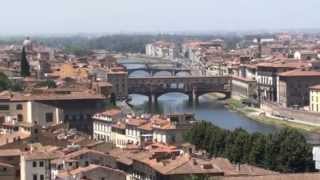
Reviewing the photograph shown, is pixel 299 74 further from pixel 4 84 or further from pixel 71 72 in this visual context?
pixel 4 84

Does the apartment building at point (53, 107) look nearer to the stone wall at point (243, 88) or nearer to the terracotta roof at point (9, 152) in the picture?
the terracotta roof at point (9, 152)

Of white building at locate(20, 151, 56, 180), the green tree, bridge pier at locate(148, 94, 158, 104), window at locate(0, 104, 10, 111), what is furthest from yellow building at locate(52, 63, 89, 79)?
white building at locate(20, 151, 56, 180)

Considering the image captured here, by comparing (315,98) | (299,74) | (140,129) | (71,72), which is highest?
(140,129)

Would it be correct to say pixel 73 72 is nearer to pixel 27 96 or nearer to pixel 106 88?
pixel 106 88

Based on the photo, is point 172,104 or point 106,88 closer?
point 106,88

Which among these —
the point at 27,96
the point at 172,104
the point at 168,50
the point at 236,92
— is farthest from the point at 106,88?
the point at 168,50

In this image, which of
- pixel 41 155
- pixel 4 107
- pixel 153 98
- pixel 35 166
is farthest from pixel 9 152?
pixel 153 98
